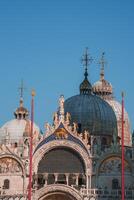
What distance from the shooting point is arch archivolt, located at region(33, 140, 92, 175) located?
81.1m

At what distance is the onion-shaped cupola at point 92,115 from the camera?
89.4m

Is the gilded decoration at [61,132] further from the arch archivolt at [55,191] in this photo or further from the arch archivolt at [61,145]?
the arch archivolt at [55,191]


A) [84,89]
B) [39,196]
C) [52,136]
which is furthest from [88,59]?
[39,196]

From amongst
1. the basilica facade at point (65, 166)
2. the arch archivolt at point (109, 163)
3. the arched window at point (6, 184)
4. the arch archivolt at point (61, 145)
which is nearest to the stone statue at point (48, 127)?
the basilica facade at point (65, 166)

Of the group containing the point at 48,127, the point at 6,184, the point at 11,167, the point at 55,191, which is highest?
the point at 48,127

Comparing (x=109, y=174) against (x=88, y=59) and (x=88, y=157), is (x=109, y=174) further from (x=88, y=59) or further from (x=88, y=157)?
(x=88, y=59)

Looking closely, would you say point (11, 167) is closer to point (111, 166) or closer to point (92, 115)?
point (111, 166)

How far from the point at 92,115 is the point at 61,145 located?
29.7 feet

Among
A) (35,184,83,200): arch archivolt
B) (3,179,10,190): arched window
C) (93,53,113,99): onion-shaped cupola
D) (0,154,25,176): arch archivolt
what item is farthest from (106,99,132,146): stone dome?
(3,179,10,190): arched window

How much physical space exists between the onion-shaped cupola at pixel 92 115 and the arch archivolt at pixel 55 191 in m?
10.7

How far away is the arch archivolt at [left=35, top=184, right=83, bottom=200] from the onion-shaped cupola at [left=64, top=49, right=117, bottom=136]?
1066cm

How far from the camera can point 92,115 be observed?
3538 inches

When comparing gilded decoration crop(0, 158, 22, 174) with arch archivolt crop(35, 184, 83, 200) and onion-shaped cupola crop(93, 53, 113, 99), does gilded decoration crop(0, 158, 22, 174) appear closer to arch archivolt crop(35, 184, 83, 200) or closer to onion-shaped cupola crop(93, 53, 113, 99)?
arch archivolt crop(35, 184, 83, 200)

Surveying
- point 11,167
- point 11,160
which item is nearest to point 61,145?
point 11,160
